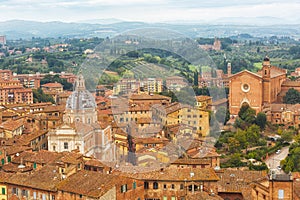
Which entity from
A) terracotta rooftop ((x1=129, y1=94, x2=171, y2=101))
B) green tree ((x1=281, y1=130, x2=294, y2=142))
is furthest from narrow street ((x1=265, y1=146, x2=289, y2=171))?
terracotta rooftop ((x1=129, y1=94, x2=171, y2=101))

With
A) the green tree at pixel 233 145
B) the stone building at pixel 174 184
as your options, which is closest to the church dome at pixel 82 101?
the green tree at pixel 233 145

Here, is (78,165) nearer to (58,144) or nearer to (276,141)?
(58,144)

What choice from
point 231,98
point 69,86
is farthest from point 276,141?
point 69,86

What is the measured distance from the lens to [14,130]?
1802 centimetres

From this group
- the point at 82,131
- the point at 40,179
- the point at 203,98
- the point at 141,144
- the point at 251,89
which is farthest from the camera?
the point at 251,89

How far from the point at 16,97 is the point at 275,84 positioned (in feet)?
43.5

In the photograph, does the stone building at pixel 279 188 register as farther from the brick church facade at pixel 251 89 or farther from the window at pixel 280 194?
the brick church facade at pixel 251 89

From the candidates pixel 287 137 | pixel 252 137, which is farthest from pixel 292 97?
pixel 252 137

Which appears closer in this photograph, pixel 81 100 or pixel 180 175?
pixel 180 175

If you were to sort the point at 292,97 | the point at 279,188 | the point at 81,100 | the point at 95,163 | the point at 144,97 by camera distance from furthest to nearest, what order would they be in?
the point at 292,97 → the point at 81,100 → the point at 144,97 → the point at 95,163 → the point at 279,188

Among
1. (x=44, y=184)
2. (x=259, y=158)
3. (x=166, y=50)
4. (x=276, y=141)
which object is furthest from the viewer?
(x=276, y=141)

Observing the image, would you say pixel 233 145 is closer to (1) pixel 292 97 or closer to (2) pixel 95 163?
(2) pixel 95 163

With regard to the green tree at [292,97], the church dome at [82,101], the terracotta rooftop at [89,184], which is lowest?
the green tree at [292,97]

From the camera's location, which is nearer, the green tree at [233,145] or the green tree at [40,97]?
the green tree at [233,145]
